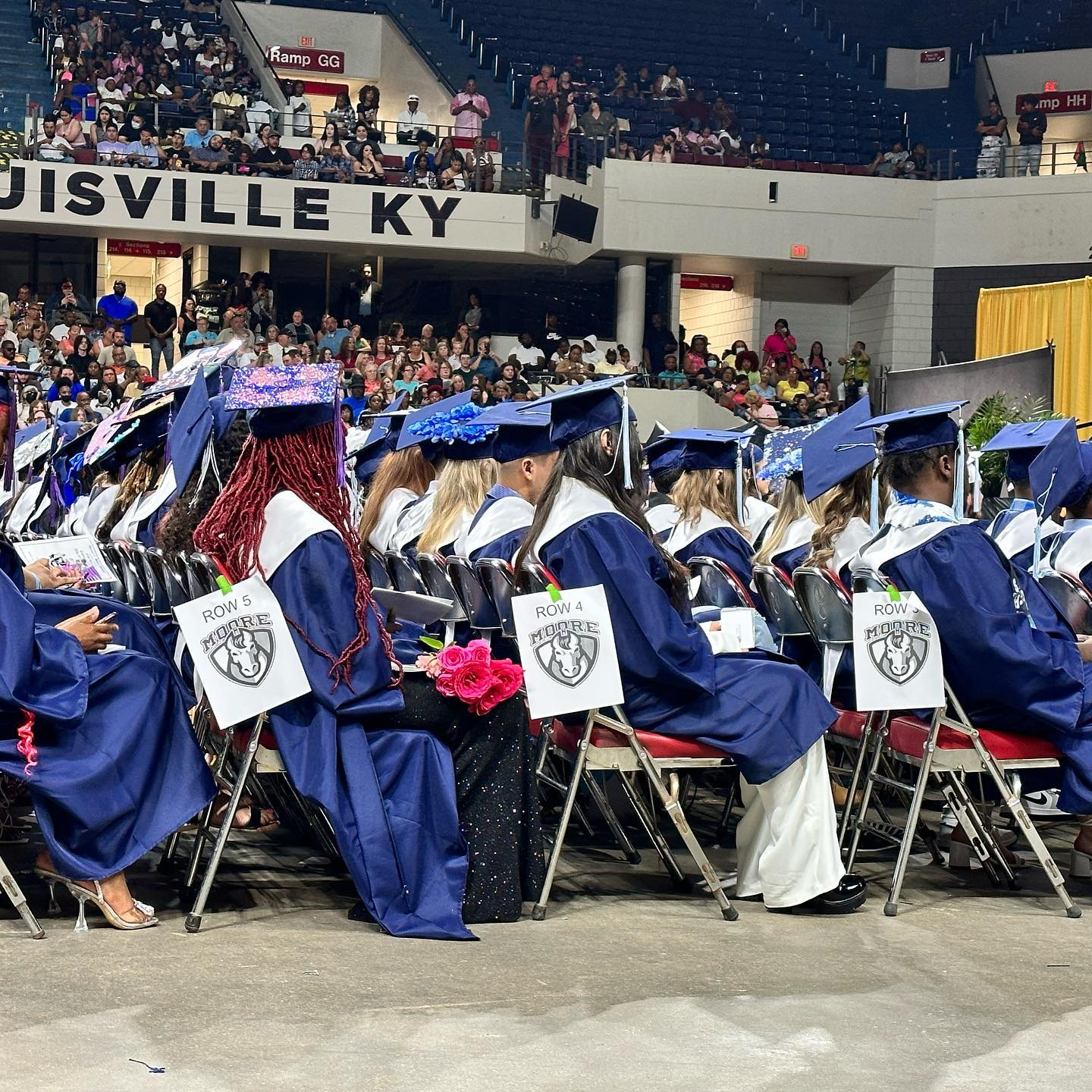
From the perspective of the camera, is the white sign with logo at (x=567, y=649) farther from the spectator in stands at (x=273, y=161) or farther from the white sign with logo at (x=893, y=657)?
the spectator in stands at (x=273, y=161)

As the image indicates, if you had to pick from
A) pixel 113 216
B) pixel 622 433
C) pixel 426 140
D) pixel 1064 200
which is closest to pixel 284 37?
pixel 426 140

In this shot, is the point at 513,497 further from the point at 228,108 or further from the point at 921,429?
the point at 228,108

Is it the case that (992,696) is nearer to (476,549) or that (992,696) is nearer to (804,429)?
(476,549)

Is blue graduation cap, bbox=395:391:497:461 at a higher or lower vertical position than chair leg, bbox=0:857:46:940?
higher

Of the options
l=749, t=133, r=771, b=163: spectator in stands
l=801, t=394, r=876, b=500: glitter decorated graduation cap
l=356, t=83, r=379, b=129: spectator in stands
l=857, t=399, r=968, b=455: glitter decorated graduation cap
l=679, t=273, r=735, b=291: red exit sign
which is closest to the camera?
l=857, t=399, r=968, b=455: glitter decorated graduation cap

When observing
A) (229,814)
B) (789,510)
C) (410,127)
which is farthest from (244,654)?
(410,127)

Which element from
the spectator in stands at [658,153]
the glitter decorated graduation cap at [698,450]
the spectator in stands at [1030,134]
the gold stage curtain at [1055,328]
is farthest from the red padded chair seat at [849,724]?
the spectator in stands at [1030,134]

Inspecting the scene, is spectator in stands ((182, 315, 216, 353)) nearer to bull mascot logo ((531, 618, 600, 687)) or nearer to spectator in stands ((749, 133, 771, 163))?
spectator in stands ((749, 133, 771, 163))

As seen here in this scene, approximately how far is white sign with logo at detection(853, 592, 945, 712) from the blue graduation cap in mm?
2415

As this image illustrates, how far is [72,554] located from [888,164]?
20.6 m

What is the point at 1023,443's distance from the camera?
606cm

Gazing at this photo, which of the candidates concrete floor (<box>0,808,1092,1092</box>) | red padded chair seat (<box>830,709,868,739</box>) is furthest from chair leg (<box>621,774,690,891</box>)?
red padded chair seat (<box>830,709,868,739</box>)

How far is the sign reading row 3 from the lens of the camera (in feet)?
67.2

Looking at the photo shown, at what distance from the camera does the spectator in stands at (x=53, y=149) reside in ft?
67.3
